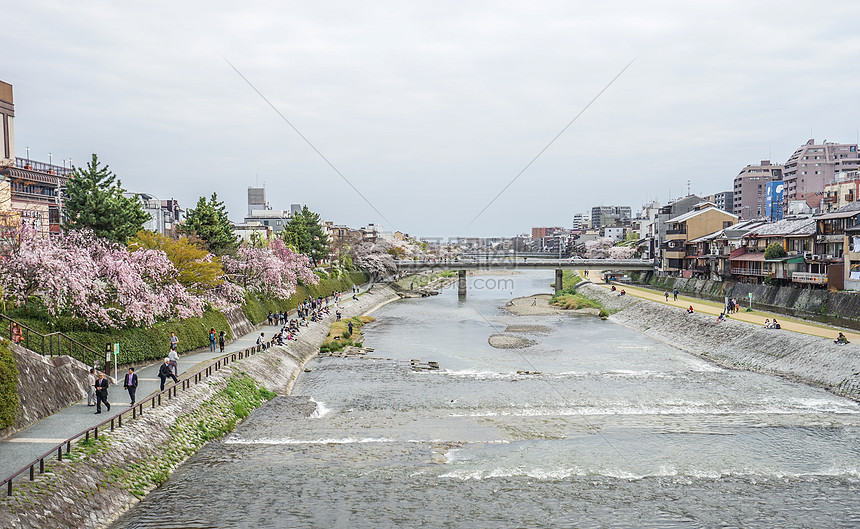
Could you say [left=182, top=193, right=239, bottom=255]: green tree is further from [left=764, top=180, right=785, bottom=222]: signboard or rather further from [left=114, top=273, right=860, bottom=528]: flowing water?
[left=764, top=180, right=785, bottom=222]: signboard

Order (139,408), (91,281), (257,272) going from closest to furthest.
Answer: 1. (139,408)
2. (91,281)
3. (257,272)

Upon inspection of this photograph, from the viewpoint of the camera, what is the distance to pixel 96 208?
33375 mm

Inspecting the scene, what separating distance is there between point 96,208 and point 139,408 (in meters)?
18.8

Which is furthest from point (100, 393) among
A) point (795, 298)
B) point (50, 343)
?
point (795, 298)

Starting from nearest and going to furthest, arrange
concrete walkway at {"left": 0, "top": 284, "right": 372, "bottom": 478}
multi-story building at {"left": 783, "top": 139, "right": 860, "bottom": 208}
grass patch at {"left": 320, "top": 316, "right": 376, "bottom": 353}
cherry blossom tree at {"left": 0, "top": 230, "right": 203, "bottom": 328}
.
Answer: concrete walkway at {"left": 0, "top": 284, "right": 372, "bottom": 478} → cherry blossom tree at {"left": 0, "top": 230, "right": 203, "bottom": 328} → grass patch at {"left": 320, "top": 316, "right": 376, "bottom": 353} → multi-story building at {"left": 783, "top": 139, "right": 860, "bottom": 208}

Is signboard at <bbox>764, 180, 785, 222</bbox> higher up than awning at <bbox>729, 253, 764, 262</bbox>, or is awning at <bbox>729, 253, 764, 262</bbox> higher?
signboard at <bbox>764, 180, 785, 222</bbox>

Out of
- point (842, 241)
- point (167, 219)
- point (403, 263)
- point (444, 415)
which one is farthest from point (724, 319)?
point (167, 219)

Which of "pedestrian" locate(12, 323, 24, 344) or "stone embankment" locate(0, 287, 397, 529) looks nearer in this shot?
"stone embankment" locate(0, 287, 397, 529)

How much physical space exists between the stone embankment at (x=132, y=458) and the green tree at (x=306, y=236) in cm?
4771

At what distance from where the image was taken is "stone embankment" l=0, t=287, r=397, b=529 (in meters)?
13.5

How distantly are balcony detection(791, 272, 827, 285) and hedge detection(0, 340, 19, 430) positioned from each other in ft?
194

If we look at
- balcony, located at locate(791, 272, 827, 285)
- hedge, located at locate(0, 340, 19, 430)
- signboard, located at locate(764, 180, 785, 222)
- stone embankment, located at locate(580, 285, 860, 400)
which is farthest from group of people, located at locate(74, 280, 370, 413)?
signboard, located at locate(764, 180, 785, 222)

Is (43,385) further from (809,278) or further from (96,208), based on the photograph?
(809,278)

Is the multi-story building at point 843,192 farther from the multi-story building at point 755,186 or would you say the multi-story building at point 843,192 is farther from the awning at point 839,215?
the multi-story building at point 755,186
